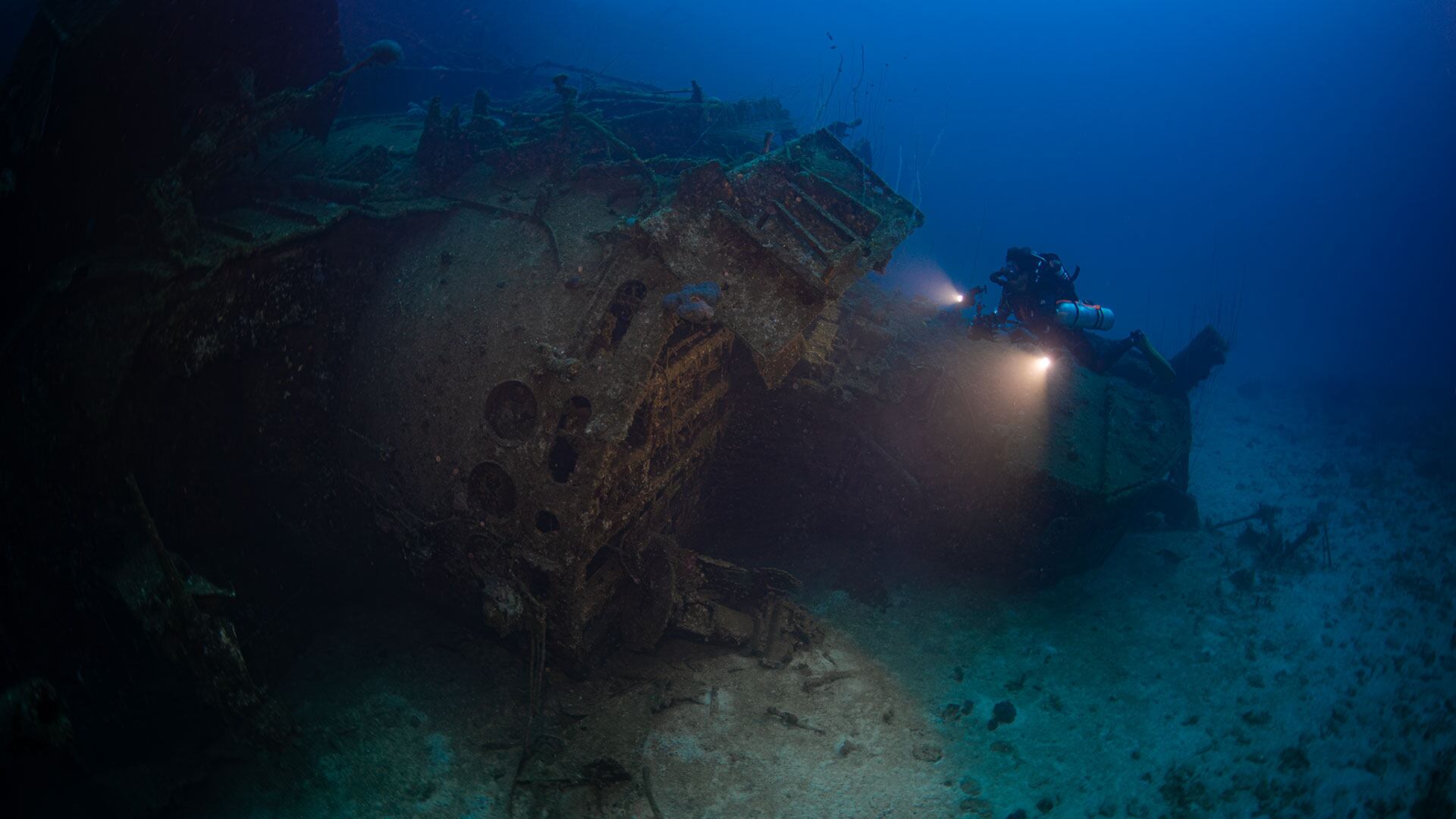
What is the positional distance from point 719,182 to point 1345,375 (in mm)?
42375

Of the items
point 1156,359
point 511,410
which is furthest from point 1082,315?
point 511,410

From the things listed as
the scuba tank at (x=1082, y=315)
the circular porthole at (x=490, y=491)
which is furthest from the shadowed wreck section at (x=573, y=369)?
the scuba tank at (x=1082, y=315)

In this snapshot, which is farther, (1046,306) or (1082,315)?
(1046,306)

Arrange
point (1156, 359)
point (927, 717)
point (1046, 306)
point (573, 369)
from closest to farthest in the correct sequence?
point (573, 369), point (927, 717), point (1046, 306), point (1156, 359)

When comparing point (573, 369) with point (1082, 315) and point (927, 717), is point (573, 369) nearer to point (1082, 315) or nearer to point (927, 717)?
point (927, 717)

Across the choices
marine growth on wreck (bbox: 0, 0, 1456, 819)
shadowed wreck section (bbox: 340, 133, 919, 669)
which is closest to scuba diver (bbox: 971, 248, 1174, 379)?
marine growth on wreck (bbox: 0, 0, 1456, 819)

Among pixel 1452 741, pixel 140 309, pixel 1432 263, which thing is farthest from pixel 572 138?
pixel 1432 263

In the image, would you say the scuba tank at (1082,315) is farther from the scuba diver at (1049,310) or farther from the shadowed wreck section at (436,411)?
the shadowed wreck section at (436,411)

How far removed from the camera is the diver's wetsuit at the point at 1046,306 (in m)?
7.81

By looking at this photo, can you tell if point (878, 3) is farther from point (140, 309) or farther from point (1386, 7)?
point (140, 309)

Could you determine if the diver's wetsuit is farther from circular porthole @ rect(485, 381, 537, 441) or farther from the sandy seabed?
circular porthole @ rect(485, 381, 537, 441)

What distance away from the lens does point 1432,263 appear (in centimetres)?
5925

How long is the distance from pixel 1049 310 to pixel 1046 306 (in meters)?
0.08

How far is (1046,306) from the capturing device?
7.82 metres
